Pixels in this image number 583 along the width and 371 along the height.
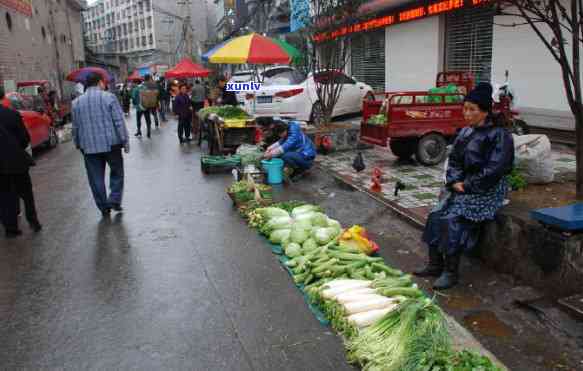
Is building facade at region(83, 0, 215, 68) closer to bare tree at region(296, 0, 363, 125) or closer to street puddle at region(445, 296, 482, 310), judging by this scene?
bare tree at region(296, 0, 363, 125)

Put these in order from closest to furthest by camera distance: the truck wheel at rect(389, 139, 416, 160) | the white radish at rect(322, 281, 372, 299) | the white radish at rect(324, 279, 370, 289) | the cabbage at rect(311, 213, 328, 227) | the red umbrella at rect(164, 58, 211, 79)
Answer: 1. the white radish at rect(322, 281, 372, 299)
2. the white radish at rect(324, 279, 370, 289)
3. the cabbage at rect(311, 213, 328, 227)
4. the truck wheel at rect(389, 139, 416, 160)
5. the red umbrella at rect(164, 58, 211, 79)

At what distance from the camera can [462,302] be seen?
4461 mm

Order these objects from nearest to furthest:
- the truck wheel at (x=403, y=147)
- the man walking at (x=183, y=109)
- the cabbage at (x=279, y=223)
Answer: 1. the cabbage at (x=279, y=223)
2. the truck wheel at (x=403, y=147)
3. the man walking at (x=183, y=109)

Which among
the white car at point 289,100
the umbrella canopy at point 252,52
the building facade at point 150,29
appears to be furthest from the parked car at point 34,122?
the building facade at point 150,29

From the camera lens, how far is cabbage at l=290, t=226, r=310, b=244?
563 cm

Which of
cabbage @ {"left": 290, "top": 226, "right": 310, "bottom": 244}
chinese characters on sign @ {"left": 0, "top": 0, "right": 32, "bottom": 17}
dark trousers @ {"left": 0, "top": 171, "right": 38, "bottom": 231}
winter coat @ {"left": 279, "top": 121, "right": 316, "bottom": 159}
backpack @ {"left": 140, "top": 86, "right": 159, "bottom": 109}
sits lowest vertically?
cabbage @ {"left": 290, "top": 226, "right": 310, "bottom": 244}

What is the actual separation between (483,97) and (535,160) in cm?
182

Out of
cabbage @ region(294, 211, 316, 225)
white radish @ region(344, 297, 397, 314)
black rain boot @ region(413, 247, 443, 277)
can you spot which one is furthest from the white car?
white radish @ region(344, 297, 397, 314)

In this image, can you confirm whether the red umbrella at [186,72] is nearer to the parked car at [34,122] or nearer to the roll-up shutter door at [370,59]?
the roll-up shutter door at [370,59]

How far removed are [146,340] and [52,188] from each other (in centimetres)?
685

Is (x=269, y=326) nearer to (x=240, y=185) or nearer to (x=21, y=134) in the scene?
(x=240, y=185)

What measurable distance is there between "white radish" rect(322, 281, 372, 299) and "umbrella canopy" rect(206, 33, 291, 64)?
860 centimetres

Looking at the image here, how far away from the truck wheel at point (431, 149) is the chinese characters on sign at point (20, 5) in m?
21.3

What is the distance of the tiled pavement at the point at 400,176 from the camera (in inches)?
286
